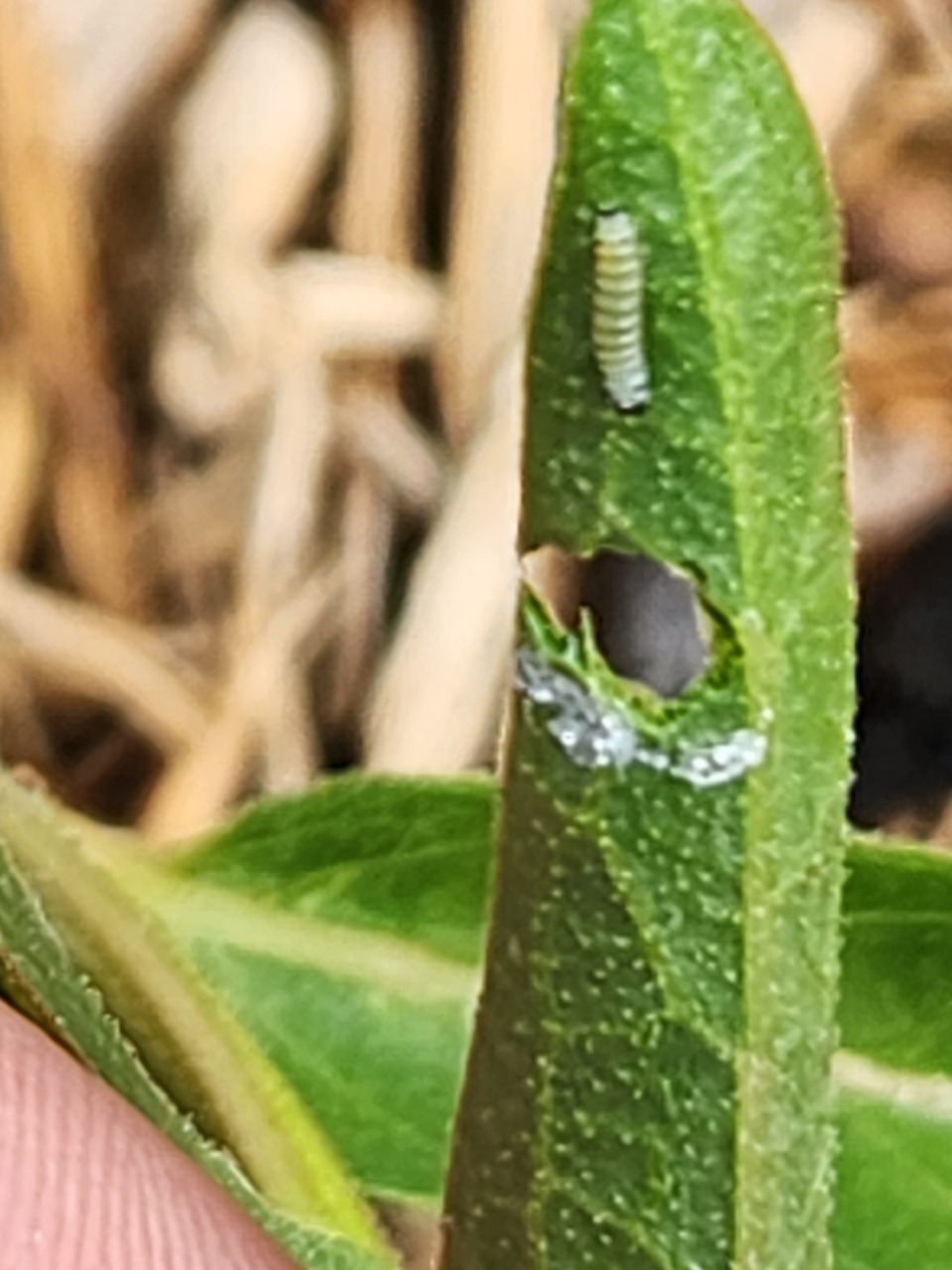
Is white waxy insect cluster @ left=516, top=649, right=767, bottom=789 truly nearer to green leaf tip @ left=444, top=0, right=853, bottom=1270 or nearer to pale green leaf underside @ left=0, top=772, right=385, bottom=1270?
green leaf tip @ left=444, top=0, right=853, bottom=1270

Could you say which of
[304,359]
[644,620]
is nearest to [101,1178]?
[644,620]

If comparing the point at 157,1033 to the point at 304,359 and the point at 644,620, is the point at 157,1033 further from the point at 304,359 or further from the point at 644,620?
the point at 304,359

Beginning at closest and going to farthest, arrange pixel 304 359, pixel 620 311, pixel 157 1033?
pixel 620 311 → pixel 157 1033 → pixel 304 359

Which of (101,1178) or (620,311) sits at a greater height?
(620,311)

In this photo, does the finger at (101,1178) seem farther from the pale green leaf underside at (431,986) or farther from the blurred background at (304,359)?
the blurred background at (304,359)

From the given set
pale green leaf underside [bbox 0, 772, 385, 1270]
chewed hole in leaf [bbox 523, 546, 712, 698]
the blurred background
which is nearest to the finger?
pale green leaf underside [bbox 0, 772, 385, 1270]

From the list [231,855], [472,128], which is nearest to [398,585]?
[472,128]

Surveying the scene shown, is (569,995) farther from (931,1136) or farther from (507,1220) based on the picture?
(931,1136)

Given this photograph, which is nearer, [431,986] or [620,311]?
[620,311]
